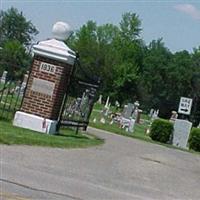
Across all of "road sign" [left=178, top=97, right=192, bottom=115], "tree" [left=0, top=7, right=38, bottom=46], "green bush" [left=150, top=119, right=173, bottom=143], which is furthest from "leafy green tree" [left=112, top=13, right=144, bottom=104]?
"green bush" [left=150, top=119, right=173, bottom=143]

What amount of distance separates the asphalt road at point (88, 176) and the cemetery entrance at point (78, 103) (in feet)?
8.85

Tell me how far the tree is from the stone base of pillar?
99.1 m

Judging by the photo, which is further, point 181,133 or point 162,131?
point 162,131

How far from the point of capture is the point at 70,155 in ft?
45.3

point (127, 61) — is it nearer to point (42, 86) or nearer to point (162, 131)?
point (162, 131)

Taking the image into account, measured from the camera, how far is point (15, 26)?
118 metres

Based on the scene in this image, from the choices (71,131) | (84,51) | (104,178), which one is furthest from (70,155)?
(84,51)

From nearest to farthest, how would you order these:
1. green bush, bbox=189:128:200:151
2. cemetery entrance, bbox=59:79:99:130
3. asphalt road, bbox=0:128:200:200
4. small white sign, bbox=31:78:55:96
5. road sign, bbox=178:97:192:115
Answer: asphalt road, bbox=0:128:200:200 → small white sign, bbox=31:78:55:96 → cemetery entrance, bbox=59:79:99:130 → green bush, bbox=189:128:200:151 → road sign, bbox=178:97:192:115

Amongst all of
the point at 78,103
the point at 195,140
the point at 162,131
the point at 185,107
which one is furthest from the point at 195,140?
the point at 78,103

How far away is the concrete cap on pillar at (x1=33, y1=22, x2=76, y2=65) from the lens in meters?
17.6

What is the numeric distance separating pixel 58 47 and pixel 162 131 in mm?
14173

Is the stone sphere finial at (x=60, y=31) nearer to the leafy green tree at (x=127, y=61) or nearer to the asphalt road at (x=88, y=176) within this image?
the asphalt road at (x=88, y=176)

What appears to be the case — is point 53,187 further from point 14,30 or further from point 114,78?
point 14,30

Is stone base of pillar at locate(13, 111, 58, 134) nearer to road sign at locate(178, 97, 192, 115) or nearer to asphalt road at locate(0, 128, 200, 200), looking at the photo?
asphalt road at locate(0, 128, 200, 200)
